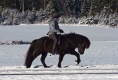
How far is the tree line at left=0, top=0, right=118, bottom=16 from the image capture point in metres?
63.7

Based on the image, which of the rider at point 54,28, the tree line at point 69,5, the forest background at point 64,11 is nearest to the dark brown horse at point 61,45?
the rider at point 54,28

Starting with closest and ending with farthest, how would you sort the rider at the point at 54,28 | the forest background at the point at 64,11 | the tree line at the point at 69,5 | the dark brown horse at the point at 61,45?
the rider at the point at 54,28 < the dark brown horse at the point at 61,45 < the forest background at the point at 64,11 < the tree line at the point at 69,5

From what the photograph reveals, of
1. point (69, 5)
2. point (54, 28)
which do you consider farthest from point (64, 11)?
point (54, 28)

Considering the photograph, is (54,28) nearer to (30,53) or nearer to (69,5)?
(30,53)

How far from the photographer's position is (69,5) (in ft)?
229

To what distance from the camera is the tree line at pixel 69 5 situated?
63719mm

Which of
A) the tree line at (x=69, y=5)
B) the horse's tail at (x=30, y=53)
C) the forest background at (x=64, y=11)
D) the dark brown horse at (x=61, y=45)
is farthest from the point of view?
the tree line at (x=69, y=5)

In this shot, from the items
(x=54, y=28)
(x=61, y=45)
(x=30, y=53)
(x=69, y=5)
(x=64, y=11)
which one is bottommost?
(x=64, y=11)

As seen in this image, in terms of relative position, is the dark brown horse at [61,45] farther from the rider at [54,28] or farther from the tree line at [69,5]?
the tree line at [69,5]

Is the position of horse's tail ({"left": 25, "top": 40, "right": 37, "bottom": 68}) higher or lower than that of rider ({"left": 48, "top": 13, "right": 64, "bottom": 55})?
lower

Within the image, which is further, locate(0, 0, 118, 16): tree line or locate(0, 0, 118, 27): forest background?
locate(0, 0, 118, 16): tree line

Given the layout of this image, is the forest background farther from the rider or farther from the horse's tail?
the rider

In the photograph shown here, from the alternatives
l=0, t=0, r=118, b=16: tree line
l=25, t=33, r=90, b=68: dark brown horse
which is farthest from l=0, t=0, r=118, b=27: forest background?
l=25, t=33, r=90, b=68: dark brown horse

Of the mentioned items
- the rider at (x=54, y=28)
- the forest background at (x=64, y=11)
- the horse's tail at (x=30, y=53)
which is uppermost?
the rider at (x=54, y=28)
